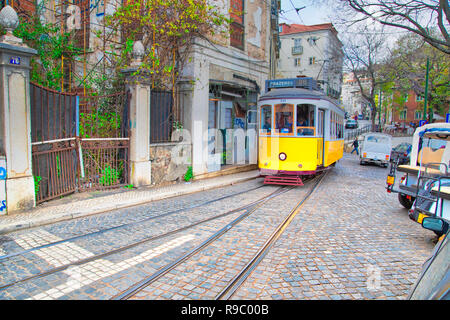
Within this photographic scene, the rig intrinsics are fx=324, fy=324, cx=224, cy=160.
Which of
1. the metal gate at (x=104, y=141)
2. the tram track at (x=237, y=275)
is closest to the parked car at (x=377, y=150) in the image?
the tram track at (x=237, y=275)

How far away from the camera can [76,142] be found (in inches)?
336

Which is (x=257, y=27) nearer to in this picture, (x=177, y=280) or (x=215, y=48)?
(x=215, y=48)

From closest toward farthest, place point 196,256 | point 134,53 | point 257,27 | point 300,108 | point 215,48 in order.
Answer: point 196,256 → point 134,53 → point 300,108 → point 215,48 → point 257,27

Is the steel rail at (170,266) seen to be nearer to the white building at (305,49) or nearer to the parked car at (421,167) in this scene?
the parked car at (421,167)

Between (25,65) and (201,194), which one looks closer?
(25,65)

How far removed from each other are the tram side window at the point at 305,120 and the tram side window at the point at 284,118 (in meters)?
0.25

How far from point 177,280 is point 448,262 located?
9.98ft

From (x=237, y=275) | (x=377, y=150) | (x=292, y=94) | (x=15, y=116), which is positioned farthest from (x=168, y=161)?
(x=377, y=150)

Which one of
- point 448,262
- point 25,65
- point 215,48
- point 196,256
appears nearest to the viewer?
point 448,262

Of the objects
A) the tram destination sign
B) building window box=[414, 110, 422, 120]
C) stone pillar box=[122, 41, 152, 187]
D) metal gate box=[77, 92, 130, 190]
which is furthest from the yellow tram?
building window box=[414, 110, 422, 120]

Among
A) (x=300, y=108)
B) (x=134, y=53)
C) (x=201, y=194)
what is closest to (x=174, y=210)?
(x=201, y=194)

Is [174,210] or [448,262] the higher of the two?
[448,262]

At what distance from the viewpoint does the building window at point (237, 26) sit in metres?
14.5

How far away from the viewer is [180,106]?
12.2 meters
